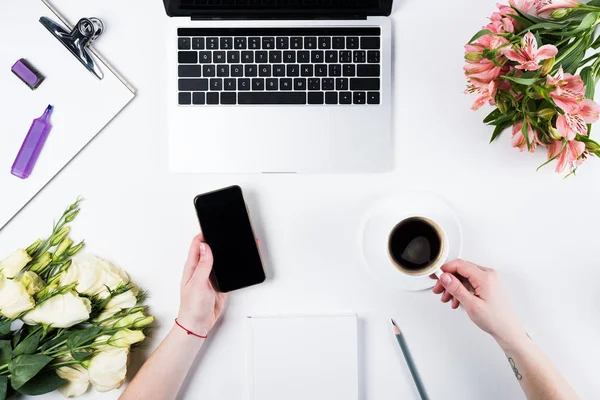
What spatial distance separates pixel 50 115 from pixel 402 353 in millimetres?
728

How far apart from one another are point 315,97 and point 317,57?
0.07 m

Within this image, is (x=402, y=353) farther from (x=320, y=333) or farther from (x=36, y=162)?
(x=36, y=162)

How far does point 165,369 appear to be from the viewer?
Result: 0.77 meters

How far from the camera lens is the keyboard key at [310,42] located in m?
0.78

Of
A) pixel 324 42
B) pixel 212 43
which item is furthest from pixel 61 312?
pixel 324 42

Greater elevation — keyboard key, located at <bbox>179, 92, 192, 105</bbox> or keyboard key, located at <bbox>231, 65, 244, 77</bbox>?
keyboard key, located at <bbox>231, 65, 244, 77</bbox>

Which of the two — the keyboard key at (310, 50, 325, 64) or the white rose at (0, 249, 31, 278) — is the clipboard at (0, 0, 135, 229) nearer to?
the white rose at (0, 249, 31, 278)

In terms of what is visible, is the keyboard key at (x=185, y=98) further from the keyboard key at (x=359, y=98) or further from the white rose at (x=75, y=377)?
the white rose at (x=75, y=377)

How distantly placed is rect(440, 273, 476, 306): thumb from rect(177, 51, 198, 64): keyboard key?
1.76 ft

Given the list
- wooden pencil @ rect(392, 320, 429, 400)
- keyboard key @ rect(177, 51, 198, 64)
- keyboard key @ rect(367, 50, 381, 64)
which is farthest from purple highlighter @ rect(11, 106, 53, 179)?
wooden pencil @ rect(392, 320, 429, 400)

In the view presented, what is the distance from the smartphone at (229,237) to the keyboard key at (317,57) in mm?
247

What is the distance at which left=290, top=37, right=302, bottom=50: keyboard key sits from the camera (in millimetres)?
780

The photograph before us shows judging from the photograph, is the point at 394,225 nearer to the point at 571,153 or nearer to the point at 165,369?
the point at 571,153

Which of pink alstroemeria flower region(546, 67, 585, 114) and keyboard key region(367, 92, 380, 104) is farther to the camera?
keyboard key region(367, 92, 380, 104)
